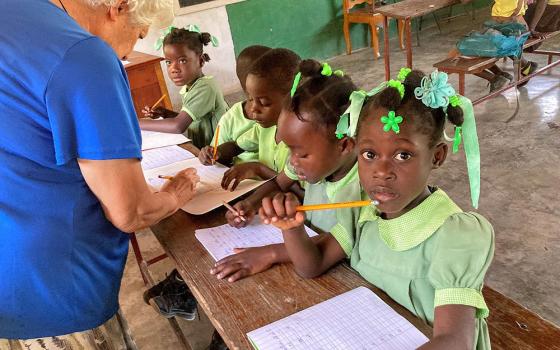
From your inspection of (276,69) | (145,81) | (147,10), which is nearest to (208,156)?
(276,69)

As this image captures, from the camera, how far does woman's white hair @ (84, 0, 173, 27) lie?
3.45 ft

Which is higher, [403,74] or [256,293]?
[403,74]

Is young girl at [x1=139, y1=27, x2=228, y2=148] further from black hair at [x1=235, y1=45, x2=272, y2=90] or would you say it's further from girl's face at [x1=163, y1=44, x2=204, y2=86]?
black hair at [x1=235, y1=45, x2=272, y2=90]

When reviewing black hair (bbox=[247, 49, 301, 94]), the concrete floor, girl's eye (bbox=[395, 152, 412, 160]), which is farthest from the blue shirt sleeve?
the concrete floor

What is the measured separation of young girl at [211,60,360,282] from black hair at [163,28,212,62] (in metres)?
1.12

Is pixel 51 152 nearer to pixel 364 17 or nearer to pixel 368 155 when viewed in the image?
pixel 368 155

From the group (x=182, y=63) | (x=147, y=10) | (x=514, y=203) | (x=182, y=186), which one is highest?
(x=147, y=10)

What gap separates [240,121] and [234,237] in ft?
2.49

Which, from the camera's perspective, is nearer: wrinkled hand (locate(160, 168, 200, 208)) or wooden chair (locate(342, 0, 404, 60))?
wrinkled hand (locate(160, 168, 200, 208))

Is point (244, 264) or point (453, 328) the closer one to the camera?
point (453, 328)

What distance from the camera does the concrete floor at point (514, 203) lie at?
2.23 m

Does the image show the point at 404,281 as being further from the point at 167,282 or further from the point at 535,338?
the point at 167,282

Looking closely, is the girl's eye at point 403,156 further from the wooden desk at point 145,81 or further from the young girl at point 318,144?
the wooden desk at point 145,81

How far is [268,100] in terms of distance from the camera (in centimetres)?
168
